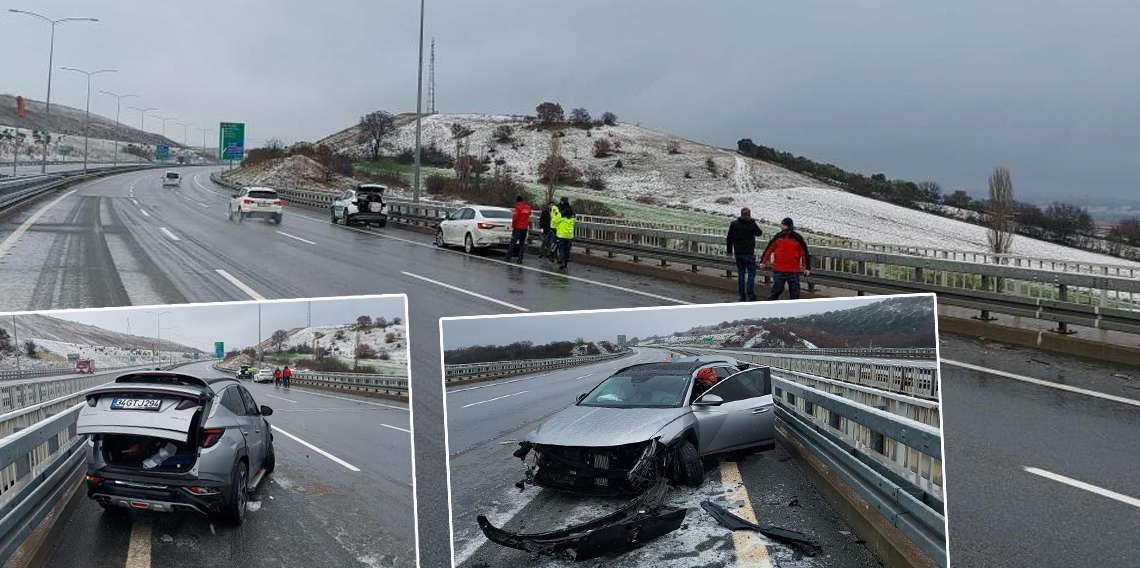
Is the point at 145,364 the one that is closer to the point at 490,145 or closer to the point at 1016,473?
the point at 1016,473

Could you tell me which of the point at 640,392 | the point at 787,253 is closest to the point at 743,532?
the point at 640,392

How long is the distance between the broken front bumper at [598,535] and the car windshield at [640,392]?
248 mm

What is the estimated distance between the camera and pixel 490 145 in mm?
116688

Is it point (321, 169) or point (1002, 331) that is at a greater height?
point (321, 169)

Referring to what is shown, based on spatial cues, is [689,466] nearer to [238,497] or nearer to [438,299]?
[238,497]

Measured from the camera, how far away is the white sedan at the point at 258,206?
39.6 meters

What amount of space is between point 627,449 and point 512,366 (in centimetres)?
42

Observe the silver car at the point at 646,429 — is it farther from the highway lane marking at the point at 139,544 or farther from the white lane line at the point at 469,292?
the white lane line at the point at 469,292

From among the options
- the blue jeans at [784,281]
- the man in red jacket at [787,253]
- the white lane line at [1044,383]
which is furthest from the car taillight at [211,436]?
the blue jeans at [784,281]

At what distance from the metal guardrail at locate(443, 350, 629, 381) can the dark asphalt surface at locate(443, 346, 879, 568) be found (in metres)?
0.02

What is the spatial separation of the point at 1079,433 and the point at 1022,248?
145 ft

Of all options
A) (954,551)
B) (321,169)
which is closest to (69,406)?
(954,551)

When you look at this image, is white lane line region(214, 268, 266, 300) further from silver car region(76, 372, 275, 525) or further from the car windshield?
the car windshield

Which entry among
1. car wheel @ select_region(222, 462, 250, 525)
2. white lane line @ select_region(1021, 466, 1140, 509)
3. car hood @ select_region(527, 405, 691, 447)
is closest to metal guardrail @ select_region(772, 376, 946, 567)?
car hood @ select_region(527, 405, 691, 447)
